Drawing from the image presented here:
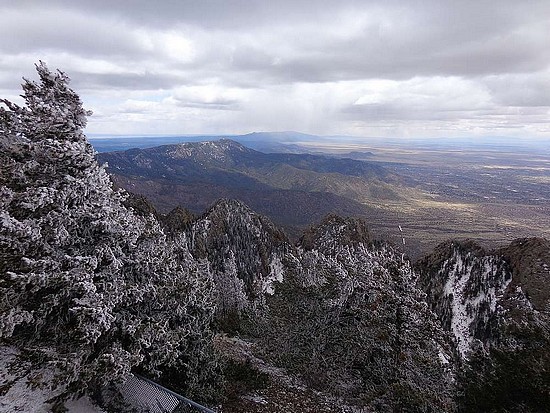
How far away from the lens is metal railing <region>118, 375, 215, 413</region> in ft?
34.8

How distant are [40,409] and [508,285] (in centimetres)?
4621

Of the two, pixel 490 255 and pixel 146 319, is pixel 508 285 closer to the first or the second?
pixel 490 255

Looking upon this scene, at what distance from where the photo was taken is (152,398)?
448 inches

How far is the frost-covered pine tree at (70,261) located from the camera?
10.1m

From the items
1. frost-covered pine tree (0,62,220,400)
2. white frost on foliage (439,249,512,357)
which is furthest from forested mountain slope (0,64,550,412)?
white frost on foliage (439,249,512,357)

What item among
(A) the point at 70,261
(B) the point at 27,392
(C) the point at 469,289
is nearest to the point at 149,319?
(A) the point at 70,261

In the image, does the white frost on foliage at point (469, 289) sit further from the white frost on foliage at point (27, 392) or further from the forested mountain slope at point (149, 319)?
the white frost on foliage at point (27, 392)

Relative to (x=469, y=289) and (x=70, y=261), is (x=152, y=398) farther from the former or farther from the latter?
(x=469, y=289)

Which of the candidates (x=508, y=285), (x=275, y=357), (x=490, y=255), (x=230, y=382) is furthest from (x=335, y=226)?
(x=230, y=382)

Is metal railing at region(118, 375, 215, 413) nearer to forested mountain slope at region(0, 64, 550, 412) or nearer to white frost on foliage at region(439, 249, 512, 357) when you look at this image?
forested mountain slope at region(0, 64, 550, 412)

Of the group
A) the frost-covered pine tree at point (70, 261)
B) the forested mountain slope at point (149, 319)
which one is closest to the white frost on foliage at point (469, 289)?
the forested mountain slope at point (149, 319)

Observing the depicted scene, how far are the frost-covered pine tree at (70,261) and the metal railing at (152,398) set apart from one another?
56 centimetres

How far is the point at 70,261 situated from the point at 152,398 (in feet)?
14.2

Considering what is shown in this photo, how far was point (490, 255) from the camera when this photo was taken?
166ft
